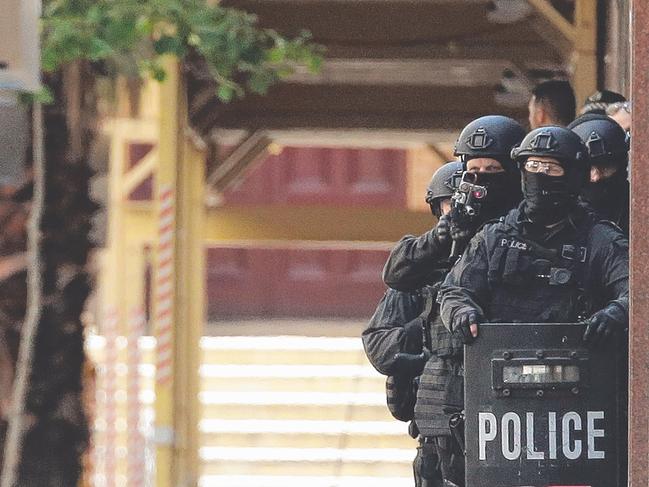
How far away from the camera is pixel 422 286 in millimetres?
7934

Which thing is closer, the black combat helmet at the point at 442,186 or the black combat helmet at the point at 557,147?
the black combat helmet at the point at 557,147

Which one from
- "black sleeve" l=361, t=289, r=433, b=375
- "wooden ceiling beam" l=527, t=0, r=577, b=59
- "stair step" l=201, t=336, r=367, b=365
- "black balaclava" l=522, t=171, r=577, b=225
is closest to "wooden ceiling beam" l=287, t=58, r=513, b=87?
"wooden ceiling beam" l=527, t=0, r=577, b=59

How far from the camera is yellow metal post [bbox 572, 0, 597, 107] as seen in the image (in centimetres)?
1224

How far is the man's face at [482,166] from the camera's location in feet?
24.3

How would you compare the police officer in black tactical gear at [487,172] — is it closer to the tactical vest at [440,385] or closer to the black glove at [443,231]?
the black glove at [443,231]

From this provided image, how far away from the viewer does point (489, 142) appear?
291 inches

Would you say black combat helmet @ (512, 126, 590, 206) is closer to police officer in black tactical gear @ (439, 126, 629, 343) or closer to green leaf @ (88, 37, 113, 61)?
police officer in black tactical gear @ (439, 126, 629, 343)

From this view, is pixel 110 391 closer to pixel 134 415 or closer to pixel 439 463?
pixel 134 415

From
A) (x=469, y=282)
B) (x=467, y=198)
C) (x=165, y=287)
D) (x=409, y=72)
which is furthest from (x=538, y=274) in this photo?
(x=409, y=72)

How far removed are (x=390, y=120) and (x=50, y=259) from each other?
6243 mm

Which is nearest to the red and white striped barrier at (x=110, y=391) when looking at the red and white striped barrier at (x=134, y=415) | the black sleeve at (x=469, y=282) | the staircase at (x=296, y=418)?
the red and white striped barrier at (x=134, y=415)

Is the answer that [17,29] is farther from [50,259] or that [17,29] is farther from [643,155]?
[50,259]

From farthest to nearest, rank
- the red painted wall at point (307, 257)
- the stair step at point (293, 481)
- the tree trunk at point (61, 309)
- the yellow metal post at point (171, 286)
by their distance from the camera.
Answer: the red painted wall at point (307, 257) → the stair step at point (293, 481) → the yellow metal post at point (171, 286) → the tree trunk at point (61, 309)

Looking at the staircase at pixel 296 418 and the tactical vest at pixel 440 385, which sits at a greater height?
the tactical vest at pixel 440 385
